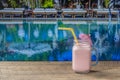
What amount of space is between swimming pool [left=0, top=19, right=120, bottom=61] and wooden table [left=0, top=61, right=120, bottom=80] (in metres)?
0.42

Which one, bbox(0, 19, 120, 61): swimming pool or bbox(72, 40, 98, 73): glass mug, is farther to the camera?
bbox(0, 19, 120, 61): swimming pool

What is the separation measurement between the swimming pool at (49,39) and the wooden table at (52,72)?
1.37ft

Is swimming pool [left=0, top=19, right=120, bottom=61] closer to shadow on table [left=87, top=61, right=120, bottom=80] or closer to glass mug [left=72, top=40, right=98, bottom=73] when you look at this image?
shadow on table [left=87, top=61, right=120, bottom=80]

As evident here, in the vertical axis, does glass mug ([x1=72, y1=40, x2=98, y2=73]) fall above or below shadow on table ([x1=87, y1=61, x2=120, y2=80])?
above

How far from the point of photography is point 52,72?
60.8 inches

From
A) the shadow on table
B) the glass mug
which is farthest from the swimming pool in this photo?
the glass mug

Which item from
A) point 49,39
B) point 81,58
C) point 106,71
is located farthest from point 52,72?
point 49,39

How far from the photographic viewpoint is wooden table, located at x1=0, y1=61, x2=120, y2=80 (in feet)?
4.72

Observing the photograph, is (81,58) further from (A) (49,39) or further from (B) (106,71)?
(A) (49,39)

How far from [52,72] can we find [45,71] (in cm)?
5

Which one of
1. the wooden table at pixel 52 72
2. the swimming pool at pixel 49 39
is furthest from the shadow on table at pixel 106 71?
the swimming pool at pixel 49 39

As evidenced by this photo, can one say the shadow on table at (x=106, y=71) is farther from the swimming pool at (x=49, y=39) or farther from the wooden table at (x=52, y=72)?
the swimming pool at (x=49, y=39)

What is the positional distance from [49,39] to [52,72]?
0.67 meters

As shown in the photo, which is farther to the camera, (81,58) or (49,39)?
(49,39)
